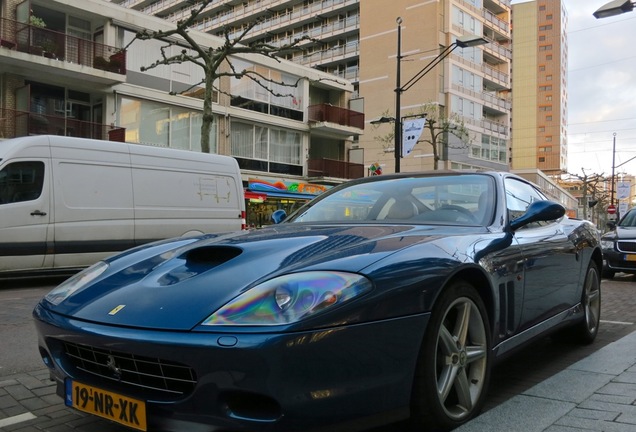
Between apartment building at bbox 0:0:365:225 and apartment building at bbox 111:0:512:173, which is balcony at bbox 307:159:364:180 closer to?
apartment building at bbox 0:0:365:225

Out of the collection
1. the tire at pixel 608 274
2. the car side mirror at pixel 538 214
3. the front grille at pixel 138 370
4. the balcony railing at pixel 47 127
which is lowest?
the tire at pixel 608 274

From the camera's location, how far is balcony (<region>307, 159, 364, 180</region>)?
2973 cm

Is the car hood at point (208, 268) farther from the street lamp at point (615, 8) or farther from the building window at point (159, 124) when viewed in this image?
the building window at point (159, 124)

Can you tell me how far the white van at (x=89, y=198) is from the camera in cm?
837

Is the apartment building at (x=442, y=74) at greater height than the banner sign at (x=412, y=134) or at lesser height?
greater

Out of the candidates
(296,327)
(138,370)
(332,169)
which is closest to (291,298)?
(296,327)

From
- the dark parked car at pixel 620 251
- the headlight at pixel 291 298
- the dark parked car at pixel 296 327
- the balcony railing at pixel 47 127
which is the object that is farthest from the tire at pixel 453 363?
the balcony railing at pixel 47 127

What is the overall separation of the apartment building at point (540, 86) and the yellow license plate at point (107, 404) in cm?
10370

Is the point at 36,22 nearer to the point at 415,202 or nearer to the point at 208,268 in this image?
the point at 415,202

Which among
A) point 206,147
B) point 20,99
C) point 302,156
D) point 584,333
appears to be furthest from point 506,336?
point 302,156

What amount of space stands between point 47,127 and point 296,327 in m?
19.6

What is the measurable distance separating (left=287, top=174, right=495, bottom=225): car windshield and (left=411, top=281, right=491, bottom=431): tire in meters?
0.69

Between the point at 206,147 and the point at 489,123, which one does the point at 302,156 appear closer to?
the point at 206,147

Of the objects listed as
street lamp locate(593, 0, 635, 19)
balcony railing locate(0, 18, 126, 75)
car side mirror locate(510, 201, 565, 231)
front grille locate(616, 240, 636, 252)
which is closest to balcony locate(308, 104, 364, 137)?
balcony railing locate(0, 18, 126, 75)
